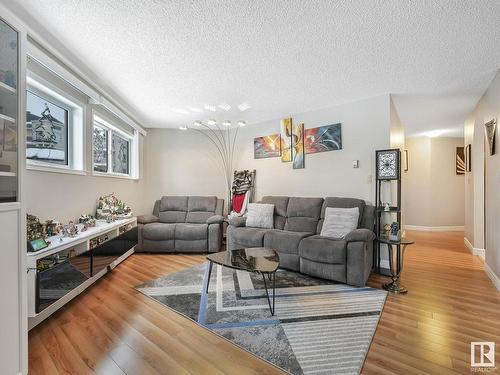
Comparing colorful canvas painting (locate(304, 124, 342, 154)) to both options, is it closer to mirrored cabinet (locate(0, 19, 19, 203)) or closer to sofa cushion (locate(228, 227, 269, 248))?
sofa cushion (locate(228, 227, 269, 248))

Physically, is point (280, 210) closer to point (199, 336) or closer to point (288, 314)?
point (288, 314)

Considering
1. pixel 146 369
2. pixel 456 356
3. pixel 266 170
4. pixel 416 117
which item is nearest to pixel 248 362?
pixel 146 369

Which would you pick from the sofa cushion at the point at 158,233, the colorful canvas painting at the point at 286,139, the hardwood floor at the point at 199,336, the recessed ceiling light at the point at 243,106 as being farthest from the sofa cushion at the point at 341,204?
the sofa cushion at the point at 158,233

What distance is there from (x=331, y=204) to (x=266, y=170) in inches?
63.3

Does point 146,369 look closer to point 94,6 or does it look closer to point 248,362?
point 248,362

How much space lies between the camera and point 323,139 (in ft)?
13.0

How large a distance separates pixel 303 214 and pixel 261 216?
680mm

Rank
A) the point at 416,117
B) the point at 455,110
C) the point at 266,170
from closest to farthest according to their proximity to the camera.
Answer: the point at 455,110 → the point at 416,117 → the point at 266,170

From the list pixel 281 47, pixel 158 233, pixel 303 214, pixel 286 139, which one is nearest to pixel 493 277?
pixel 303 214

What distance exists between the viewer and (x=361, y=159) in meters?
3.58

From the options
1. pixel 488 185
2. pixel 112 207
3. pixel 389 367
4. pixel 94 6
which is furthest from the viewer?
pixel 112 207

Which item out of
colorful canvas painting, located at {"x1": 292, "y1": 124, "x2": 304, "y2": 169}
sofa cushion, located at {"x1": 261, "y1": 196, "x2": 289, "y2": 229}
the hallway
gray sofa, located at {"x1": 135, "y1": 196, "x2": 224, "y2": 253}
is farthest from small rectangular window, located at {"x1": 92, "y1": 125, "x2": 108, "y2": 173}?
the hallway

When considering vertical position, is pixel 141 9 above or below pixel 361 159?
above

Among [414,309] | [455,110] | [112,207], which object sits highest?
[455,110]
